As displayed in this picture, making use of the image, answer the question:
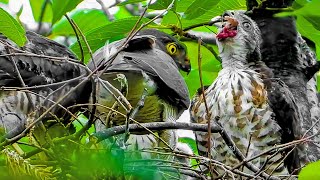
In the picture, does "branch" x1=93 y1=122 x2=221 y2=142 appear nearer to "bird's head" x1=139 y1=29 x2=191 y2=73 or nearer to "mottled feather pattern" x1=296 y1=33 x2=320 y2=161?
"mottled feather pattern" x1=296 y1=33 x2=320 y2=161

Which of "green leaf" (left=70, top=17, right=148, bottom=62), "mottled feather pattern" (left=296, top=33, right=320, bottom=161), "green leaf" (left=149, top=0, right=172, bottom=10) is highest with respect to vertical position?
"green leaf" (left=149, top=0, right=172, bottom=10)

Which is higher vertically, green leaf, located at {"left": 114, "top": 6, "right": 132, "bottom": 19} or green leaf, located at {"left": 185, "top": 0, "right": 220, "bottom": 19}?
green leaf, located at {"left": 185, "top": 0, "right": 220, "bottom": 19}

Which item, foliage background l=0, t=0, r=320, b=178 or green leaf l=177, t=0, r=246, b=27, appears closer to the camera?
foliage background l=0, t=0, r=320, b=178

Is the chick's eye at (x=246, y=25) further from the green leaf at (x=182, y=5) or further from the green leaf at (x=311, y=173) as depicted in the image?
the green leaf at (x=311, y=173)

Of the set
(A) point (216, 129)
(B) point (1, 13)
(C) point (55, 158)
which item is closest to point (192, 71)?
(A) point (216, 129)

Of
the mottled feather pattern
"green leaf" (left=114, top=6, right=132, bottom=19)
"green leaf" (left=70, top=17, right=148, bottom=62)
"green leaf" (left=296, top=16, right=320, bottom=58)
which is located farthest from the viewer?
"green leaf" (left=114, top=6, right=132, bottom=19)

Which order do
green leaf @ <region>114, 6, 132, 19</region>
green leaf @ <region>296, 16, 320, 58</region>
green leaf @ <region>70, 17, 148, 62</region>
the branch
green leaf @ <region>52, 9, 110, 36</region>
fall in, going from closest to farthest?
the branch
green leaf @ <region>296, 16, 320, 58</region>
green leaf @ <region>70, 17, 148, 62</region>
green leaf @ <region>52, 9, 110, 36</region>
green leaf @ <region>114, 6, 132, 19</region>

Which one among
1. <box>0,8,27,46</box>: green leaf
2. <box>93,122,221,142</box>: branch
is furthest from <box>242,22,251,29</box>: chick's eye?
<box>0,8,27,46</box>: green leaf

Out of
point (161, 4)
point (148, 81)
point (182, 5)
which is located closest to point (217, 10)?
point (182, 5)

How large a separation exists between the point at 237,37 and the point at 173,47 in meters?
0.35

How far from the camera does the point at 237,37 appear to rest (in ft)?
12.5

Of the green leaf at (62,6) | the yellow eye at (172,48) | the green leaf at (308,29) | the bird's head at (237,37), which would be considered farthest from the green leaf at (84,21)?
the green leaf at (308,29)

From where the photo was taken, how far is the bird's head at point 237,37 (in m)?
3.66

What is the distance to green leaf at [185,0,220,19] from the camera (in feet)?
8.46
